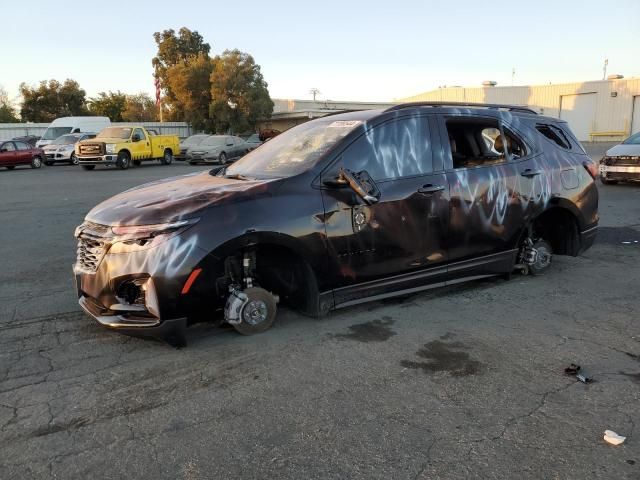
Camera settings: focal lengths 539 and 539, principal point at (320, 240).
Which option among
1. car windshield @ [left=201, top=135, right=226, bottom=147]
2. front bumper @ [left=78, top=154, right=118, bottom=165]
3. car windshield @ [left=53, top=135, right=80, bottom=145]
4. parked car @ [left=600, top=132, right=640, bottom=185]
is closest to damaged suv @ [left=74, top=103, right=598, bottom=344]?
parked car @ [left=600, top=132, right=640, bottom=185]

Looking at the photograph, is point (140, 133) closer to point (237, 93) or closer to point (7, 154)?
point (7, 154)

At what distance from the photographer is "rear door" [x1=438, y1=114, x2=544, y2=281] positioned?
4.93 metres

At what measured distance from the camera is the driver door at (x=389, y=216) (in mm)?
4289

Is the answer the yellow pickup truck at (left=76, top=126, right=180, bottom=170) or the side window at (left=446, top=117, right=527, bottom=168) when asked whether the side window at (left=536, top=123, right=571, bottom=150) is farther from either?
the yellow pickup truck at (left=76, top=126, right=180, bottom=170)

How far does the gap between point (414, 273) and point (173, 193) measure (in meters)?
2.15

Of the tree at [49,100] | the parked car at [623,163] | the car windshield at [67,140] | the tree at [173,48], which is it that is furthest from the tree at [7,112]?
the parked car at [623,163]

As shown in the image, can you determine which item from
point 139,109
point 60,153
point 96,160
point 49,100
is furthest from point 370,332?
point 139,109

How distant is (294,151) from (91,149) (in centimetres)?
2178

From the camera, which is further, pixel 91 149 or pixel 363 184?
pixel 91 149

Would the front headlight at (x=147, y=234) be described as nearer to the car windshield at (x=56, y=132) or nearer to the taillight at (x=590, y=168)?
the taillight at (x=590, y=168)

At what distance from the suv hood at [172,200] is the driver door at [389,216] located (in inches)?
25.3

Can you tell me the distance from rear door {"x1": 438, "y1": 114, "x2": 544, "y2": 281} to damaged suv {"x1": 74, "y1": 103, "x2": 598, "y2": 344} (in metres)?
0.01

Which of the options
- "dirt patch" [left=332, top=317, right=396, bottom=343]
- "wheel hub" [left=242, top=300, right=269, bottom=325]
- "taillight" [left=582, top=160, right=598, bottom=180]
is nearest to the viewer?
"wheel hub" [left=242, top=300, right=269, bottom=325]

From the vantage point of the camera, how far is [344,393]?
3346mm
